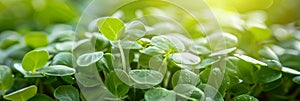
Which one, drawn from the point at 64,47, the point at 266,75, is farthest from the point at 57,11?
the point at 266,75

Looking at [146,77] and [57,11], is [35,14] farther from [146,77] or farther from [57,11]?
[146,77]

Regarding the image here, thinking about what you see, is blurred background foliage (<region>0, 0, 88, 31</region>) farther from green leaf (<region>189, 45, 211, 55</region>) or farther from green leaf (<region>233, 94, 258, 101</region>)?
green leaf (<region>233, 94, 258, 101</region>)

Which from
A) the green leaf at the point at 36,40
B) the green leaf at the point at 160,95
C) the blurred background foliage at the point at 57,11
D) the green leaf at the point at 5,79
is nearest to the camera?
the green leaf at the point at 160,95

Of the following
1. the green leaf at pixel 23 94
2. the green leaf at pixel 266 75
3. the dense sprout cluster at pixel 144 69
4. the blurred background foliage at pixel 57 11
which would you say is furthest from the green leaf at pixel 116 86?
the blurred background foliage at pixel 57 11

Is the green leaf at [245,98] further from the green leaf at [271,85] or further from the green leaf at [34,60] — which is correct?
the green leaf at [34,60]

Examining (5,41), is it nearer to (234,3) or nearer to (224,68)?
(224,68)

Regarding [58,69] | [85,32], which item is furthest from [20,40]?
[58,69]
